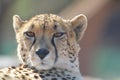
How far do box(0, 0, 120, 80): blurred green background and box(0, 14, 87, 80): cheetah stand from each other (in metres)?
4.46

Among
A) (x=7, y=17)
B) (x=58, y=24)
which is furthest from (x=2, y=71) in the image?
(x=7, y=17)

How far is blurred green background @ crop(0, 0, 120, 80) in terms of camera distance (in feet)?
34.6

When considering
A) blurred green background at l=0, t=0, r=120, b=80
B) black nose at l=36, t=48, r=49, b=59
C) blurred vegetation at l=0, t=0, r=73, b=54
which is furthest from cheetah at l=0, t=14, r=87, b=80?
blurred vegetation at l=0, t=0, r=73, b=54

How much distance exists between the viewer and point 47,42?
15.8ft

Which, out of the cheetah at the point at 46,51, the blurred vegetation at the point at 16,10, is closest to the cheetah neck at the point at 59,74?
the cheetah at the point at 46,51

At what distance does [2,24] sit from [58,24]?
1062 cm

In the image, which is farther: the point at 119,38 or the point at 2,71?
the point at 119,38

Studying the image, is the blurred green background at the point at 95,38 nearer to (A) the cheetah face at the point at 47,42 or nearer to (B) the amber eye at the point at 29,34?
(A) the cheetah face at the point at 47,42

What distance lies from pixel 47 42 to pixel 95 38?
655 cm

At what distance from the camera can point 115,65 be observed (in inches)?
405

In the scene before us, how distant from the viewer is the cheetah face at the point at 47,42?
4785mm

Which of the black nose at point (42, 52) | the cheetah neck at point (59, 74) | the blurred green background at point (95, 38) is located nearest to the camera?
the black nose at point (42, 52)

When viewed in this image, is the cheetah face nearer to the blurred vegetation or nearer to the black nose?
the black nose

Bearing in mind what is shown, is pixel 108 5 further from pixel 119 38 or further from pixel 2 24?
pixel 2 24
